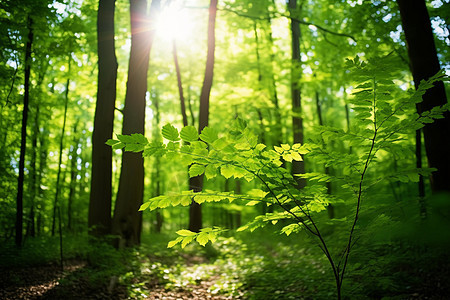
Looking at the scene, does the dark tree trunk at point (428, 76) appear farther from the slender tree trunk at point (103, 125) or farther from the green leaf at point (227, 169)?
the slender tree trunk at point (103, 125)

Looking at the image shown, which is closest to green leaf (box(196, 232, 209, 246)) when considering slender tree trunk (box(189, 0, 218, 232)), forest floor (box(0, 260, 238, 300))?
forest floor (box(0, 260, 238, 300))

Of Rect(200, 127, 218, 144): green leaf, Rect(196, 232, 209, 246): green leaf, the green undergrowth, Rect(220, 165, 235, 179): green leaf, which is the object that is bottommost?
the green undergrowth

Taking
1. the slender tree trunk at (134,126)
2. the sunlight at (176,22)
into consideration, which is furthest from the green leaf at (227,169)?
the sunlight at (176,22)

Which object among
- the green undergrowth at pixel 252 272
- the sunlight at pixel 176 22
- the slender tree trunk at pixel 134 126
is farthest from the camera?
the sunlight at pixel 176 22

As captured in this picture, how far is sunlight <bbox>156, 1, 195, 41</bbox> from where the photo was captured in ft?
32.3

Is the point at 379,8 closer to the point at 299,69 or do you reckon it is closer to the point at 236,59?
the point at 299,69

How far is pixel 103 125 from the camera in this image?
7434 mm

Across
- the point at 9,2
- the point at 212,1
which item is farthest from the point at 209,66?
the point at 9,2

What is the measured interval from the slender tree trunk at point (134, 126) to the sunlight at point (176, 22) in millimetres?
807

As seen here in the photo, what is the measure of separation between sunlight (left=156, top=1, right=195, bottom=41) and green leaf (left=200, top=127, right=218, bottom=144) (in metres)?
7.50

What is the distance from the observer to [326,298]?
4.24 metres

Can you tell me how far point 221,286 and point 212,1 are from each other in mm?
7985

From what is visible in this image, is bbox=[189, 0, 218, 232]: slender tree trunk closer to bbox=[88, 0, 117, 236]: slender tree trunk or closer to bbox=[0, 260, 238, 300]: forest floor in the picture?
bbox=[88, 0, 117, 236]: slender tree trunk

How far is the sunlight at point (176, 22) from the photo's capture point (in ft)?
32.3
